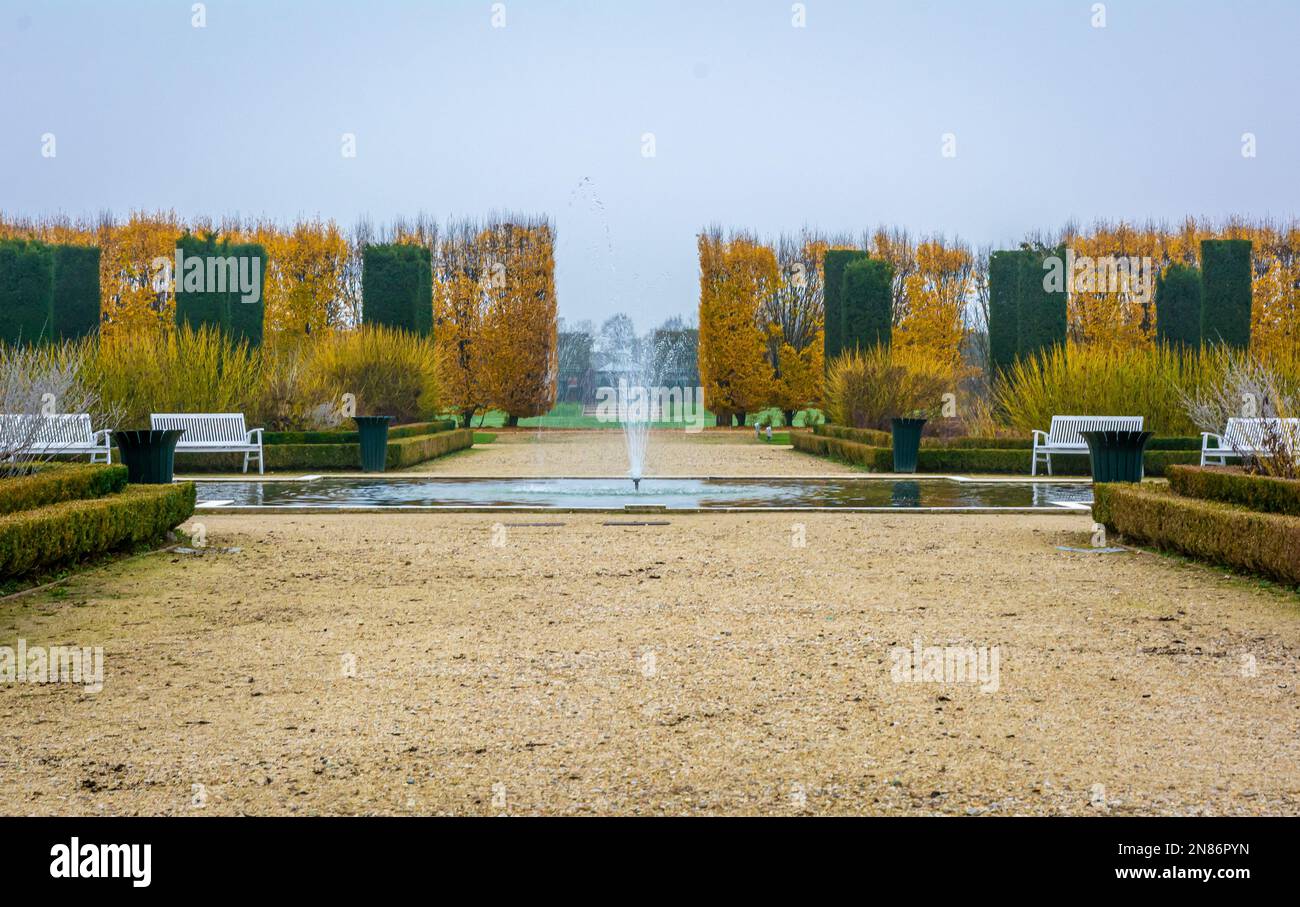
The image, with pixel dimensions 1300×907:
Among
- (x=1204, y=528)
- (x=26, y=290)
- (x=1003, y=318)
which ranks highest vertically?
(x=26, y=290)

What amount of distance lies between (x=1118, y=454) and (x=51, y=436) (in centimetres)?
995

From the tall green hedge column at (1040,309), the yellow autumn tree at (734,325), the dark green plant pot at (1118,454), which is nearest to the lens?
the dark green plant pot at (1118,454)

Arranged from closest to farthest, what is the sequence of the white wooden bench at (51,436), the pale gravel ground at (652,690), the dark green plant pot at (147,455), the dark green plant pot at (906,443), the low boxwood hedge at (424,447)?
the pale gravel ground at (652,690), the white wooden bench at (51,436), the dark green plant pot at (147,455), the dark green plant pot at (906,443), the low boxwood hedge at (424,447)

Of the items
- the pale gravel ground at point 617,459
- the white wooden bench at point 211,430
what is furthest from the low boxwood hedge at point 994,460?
the white wooden bench at point 211,430

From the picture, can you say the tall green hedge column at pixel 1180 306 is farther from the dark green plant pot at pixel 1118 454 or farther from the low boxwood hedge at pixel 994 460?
the dark green plant pot at pixel 1118 454

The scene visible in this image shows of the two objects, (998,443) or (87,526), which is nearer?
(87,526)

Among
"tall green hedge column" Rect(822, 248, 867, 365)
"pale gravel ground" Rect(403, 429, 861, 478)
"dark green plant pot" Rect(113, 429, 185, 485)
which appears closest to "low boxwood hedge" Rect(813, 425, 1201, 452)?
"pale gravel ground" Rect(403, 429, 861, 478)

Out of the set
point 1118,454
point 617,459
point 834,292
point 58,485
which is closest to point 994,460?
point 1118,454

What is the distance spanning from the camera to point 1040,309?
Answer: 22062 millimetres

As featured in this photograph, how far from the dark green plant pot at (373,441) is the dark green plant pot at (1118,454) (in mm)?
10021

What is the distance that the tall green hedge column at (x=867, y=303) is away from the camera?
26062 mm

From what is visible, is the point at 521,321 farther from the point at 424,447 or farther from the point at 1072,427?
the point at 1072,427
